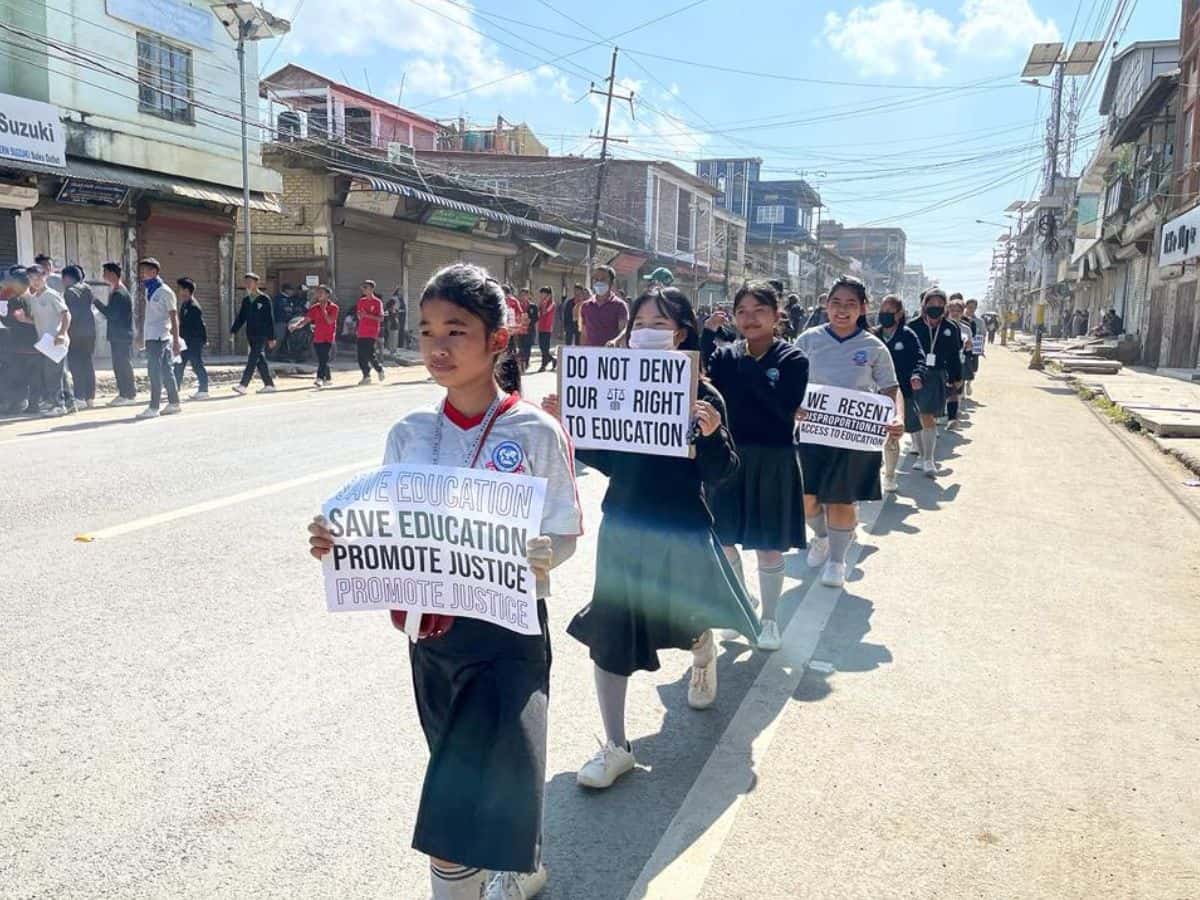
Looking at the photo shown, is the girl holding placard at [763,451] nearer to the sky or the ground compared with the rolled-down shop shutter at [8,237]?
nearer to the ground

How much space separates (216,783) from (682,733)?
5.53 ft

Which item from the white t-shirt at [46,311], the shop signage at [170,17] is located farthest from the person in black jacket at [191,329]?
the shop signage at [170,17]

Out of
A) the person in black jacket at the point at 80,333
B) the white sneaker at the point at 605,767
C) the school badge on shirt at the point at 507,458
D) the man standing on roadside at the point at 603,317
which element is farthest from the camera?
the person in black jacket at the point at 80,333

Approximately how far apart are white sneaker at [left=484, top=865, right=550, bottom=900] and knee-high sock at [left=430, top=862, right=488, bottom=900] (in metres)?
0.28

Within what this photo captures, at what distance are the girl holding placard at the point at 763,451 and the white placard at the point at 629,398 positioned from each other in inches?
42.3

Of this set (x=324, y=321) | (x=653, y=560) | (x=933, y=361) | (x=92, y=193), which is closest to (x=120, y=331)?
(x=324, y=321)

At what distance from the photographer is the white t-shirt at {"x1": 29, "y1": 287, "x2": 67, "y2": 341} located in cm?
1170

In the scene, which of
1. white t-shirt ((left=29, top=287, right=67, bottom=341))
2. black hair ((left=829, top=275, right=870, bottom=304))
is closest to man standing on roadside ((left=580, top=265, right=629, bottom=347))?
black hair ((left=829, top=275, right=870, bottom=304))

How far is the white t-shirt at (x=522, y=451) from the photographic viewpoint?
231 centimetres

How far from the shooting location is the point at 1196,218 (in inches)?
874

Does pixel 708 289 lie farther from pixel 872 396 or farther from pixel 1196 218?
pixel 872 396

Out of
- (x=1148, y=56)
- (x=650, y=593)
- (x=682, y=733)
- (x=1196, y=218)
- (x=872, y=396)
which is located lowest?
(x=682, y=733)

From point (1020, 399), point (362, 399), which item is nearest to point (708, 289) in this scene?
point (1020, 399)

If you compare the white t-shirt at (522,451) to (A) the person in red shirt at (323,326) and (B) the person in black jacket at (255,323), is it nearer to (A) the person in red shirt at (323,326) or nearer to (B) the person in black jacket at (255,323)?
(B) the person in black jacket at (255,323)
